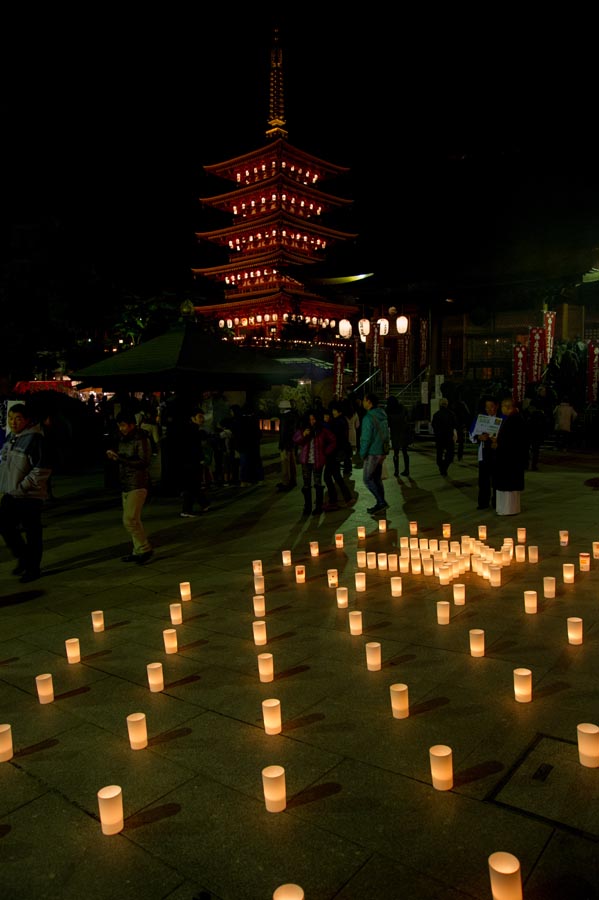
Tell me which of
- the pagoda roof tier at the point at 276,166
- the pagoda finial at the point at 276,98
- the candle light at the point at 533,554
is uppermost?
the pagoda finial at the point at 276,98

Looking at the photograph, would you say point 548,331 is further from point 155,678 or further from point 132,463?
point 155,678

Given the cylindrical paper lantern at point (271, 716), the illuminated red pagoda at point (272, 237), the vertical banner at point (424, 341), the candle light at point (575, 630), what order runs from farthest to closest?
the illuminated red pagoda at point (272, 237)
the vertical banner at point (424, 341)
the candle light at point (575, 630)
the cylindrical paper lantern at point (271, 716)

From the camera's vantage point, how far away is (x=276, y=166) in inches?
1635

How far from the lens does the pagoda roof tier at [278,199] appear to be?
4062cm

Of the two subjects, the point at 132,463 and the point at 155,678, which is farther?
the point at 132,463

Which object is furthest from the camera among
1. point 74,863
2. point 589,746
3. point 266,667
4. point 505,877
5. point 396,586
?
point 396,586

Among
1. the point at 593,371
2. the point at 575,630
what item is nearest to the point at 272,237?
the point at 593,371

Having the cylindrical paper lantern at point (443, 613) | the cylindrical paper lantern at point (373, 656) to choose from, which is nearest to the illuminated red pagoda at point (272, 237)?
the cylindrical paper lantern at point (443, 613)

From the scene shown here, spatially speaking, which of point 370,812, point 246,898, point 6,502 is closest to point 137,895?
point 246,898

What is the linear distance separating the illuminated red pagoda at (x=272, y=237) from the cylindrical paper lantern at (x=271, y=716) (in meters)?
36.2

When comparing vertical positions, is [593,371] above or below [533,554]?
above

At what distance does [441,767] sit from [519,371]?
60.7 feet

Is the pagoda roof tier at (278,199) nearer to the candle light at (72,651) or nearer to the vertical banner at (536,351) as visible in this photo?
the vertical banner at (536,351)

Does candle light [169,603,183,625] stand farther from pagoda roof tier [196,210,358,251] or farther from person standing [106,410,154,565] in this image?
pagoda roof tier [196,210,358,251]
